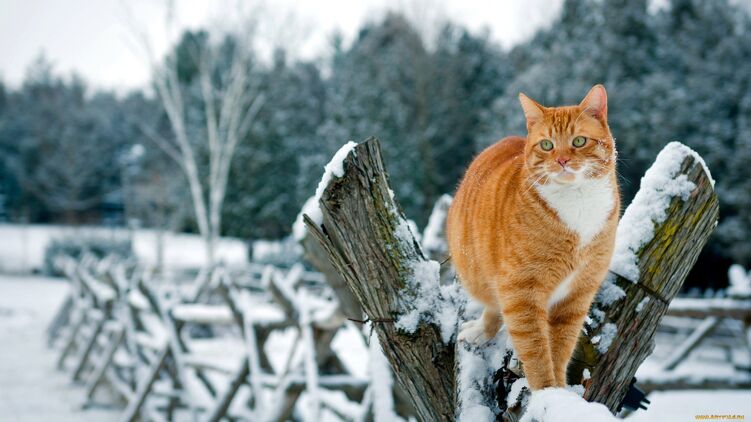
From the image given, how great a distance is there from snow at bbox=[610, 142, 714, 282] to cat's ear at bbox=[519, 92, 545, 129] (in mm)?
334

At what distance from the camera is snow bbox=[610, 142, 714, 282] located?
4.87ft

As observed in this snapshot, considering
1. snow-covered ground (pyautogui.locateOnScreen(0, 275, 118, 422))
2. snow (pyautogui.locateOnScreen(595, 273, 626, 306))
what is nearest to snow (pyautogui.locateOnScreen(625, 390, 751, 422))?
snow (pyautogui.locateOnScreen(595, 273, 626, 306))

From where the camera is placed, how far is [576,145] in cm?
153

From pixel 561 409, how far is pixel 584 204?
61 cm

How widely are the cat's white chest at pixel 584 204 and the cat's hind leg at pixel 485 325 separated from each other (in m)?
0.37

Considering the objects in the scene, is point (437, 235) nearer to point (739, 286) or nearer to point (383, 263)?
point (383, 263)

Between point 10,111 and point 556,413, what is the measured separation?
39.9 metres

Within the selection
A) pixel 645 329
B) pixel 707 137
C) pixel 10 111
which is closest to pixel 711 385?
pixel 645 329

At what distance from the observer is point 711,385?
413cm

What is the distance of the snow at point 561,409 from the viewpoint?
101 centimetres

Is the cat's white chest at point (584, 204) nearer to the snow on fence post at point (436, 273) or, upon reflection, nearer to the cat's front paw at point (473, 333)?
the snow on fence post at point (436, 273)

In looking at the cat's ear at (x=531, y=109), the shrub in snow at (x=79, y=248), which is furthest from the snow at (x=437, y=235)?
the shrub in snow at (x=79, y=248)

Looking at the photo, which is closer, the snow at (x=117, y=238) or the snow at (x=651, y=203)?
the snow at (x=651, y=203)

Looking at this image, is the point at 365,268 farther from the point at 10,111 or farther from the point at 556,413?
the point at 10,111
